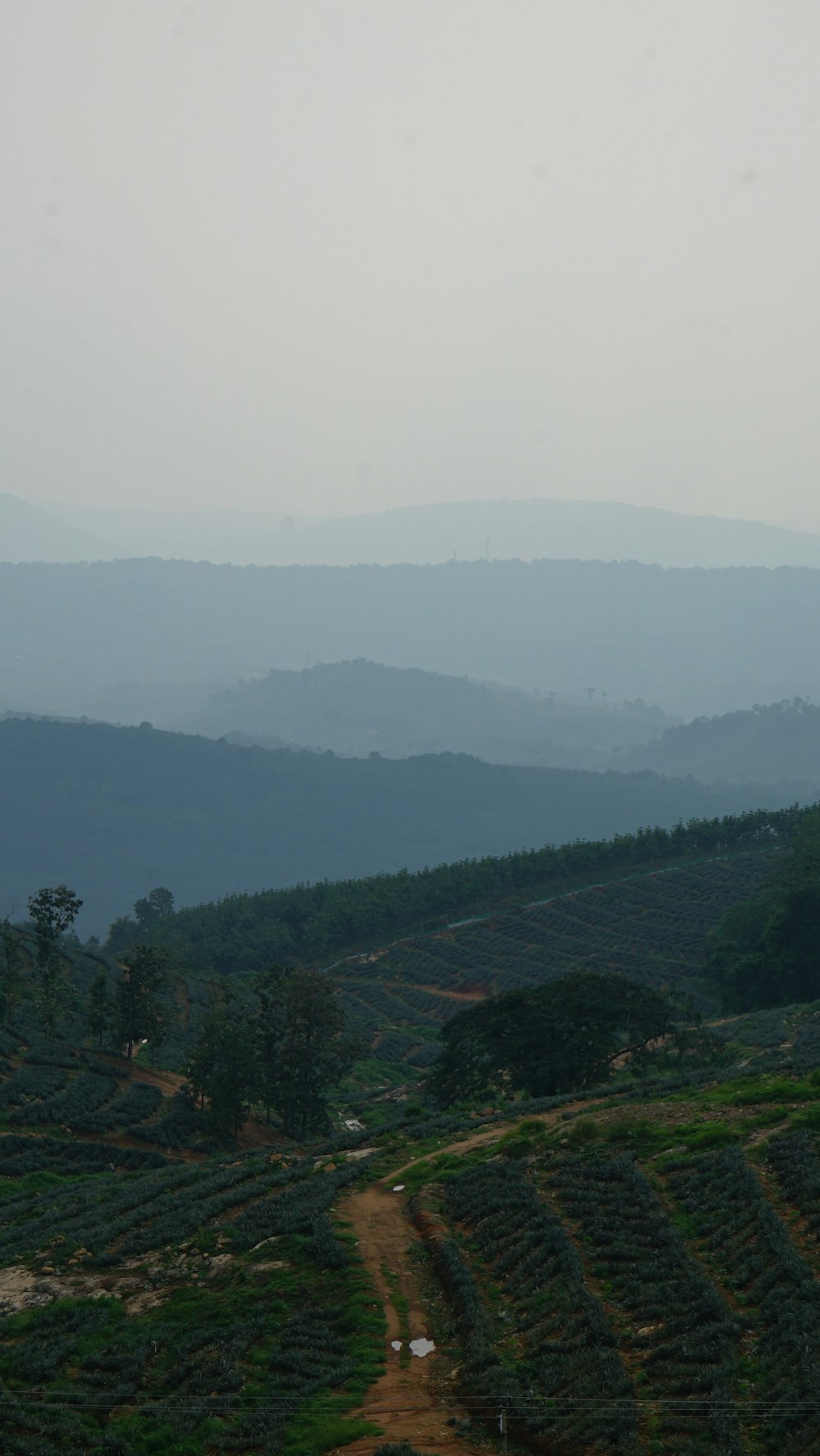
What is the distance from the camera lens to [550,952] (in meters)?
92.2

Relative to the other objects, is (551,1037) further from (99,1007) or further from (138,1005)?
(99,1007)

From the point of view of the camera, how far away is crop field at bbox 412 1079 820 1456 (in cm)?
1608

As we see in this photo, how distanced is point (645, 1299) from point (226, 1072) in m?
27.8

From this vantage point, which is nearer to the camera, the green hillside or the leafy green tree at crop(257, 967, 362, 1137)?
the green hillside

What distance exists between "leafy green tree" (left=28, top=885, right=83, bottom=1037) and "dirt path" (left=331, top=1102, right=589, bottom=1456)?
2808cm

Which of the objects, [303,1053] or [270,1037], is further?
[270,1037]

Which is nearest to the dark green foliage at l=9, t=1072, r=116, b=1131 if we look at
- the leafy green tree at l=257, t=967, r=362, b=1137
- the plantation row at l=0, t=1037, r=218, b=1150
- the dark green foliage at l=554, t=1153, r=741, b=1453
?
the plantation row at l=0, t=1037, r=218, b=1150

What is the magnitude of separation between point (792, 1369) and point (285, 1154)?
2167 centimetres

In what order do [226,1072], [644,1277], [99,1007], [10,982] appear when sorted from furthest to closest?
[10,982] < [99,1007] < [226,1072] < [644,1277]

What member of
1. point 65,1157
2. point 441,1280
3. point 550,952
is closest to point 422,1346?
point 441,1280

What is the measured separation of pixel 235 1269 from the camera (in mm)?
24109

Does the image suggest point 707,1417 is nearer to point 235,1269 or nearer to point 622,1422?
point 622,1422

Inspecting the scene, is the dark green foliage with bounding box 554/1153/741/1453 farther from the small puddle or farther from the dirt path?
the small puddle

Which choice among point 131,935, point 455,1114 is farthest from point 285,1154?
point 131,935
